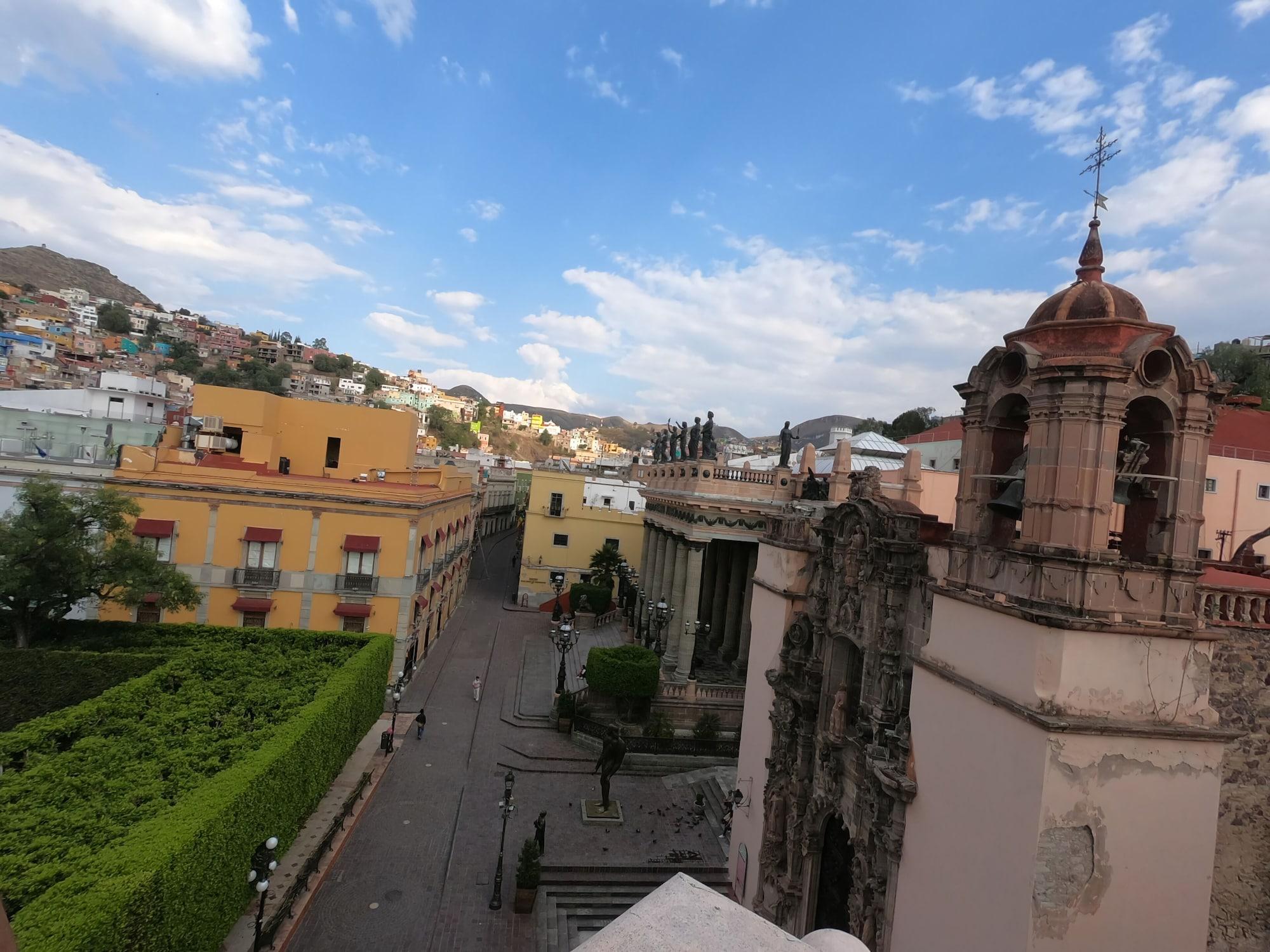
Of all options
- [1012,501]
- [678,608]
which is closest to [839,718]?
[1012,501]

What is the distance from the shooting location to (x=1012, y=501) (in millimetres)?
9148

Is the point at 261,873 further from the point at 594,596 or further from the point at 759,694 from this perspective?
the point at 594,596

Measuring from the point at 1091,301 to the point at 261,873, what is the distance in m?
15.9

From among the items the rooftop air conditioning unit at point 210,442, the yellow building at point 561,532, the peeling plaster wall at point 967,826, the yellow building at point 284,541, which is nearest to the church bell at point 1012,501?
the peeling plaster wall at point 967,826

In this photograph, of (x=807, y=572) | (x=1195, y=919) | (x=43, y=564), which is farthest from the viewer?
(x=43, y=564)

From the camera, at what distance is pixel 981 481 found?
31.9 feet

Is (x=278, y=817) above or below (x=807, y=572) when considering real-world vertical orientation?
below

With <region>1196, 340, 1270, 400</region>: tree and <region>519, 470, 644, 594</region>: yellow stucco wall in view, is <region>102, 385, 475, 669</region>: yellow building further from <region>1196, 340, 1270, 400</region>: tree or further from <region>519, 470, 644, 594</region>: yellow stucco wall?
<region>1196, 340, 1270, 400</region>: tree

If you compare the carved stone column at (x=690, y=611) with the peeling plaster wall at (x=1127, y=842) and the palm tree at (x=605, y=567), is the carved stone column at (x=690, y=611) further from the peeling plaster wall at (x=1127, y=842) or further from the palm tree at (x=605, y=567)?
the peeling plaster wall at (x=1127, y=842)

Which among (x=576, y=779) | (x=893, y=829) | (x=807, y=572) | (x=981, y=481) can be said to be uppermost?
(x=981, y=481)

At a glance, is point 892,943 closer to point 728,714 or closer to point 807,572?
point 807,572

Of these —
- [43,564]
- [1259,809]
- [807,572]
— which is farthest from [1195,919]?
[43,564]

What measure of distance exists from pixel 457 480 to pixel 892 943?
3101 cm

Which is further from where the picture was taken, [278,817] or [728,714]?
[728,714]
